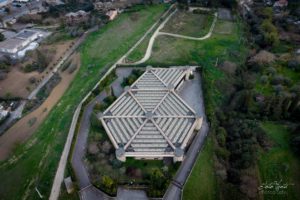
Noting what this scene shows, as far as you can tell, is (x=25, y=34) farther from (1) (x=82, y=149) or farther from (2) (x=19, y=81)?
(1) (x=82, y=149)

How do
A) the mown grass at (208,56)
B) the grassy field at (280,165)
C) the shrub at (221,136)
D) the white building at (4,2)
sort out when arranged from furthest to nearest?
1. the white building at (4,2)
2. the shrub at (221,136)
3. the mown grass at (208,56)
4. the grassy field at (280,165)

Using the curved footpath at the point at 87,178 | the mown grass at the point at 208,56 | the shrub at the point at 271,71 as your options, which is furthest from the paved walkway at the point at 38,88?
the shrub at the point at 271,71

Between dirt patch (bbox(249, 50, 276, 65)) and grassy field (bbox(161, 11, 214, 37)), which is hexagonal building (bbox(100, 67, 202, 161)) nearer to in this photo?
dirt patch (bbox(249, 50, 276, 65))

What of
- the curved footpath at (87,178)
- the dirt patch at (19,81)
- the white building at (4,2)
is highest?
the white building at (4,2)

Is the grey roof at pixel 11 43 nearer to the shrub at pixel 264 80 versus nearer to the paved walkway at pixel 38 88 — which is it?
the paved walkway at pixel 38 88

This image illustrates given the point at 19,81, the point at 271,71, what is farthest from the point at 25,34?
the point at 271,71

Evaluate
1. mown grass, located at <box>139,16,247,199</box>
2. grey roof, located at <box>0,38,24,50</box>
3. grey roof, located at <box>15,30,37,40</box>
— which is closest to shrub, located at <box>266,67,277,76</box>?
mown grass, located at <box>139,16,247,199</box>

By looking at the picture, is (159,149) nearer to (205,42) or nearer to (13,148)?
(13,148)
